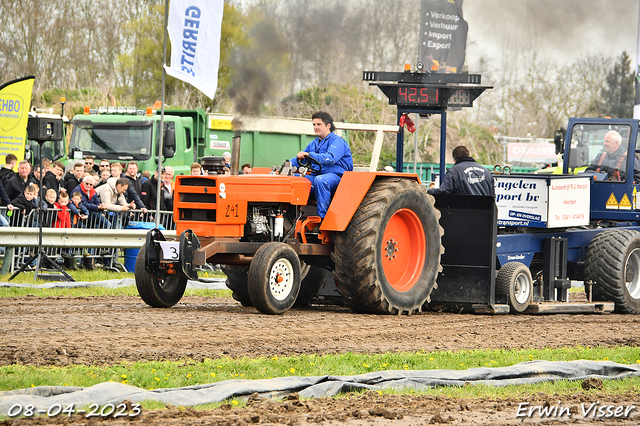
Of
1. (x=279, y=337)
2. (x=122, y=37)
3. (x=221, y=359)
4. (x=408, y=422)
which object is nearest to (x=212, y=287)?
(x=279, y=337)

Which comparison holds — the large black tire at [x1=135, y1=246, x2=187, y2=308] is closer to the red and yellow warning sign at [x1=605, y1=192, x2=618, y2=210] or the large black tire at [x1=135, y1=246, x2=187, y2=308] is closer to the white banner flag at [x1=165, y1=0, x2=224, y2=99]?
the white banner flag at [x1=165, y1=0, x2=224, y2=99]

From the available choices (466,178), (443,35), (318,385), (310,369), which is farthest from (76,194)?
(318,385)

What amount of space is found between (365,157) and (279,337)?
176 inches

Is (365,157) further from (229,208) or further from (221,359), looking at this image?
(221,359)

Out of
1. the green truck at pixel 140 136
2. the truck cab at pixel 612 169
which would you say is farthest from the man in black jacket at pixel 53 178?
the truck cab at pixel 612 169

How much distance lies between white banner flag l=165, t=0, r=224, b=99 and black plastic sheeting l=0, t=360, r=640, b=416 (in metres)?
9.21

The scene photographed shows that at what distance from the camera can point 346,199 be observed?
8.73 metres

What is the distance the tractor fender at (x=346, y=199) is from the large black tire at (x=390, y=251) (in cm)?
13

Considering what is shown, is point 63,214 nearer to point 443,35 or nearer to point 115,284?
point 115,284

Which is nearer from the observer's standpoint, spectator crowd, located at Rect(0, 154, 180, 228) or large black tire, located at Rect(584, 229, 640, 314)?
large black tire, located at Rect(584, 229, 640, 314)

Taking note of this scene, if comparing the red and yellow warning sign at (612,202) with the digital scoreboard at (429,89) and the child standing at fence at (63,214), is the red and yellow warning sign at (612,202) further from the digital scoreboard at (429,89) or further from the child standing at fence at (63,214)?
the child standing at fence at (63,214)

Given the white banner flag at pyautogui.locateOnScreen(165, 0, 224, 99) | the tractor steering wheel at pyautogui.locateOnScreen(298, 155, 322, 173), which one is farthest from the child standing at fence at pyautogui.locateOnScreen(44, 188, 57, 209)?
the tractor steering wheel at pyautogui.locateOnScreen(298, 155, 322, 173)

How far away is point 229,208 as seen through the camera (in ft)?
27.7

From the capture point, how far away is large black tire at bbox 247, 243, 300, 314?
805 centimetres
